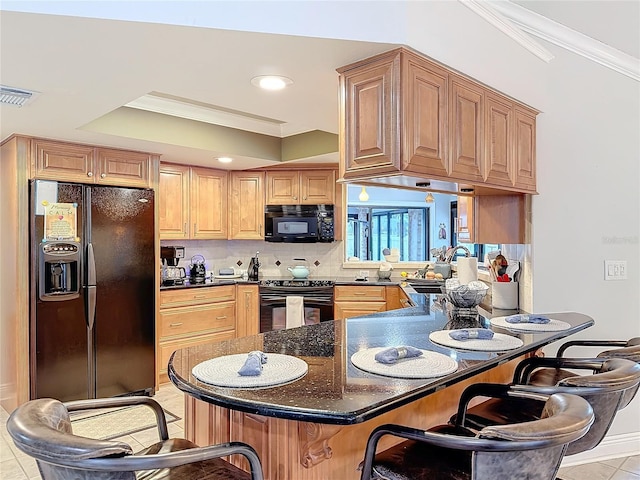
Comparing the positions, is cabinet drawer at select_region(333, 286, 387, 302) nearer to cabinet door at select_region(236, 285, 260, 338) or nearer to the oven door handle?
the oven door handle

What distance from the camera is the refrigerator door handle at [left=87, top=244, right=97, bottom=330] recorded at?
3504 millimetres

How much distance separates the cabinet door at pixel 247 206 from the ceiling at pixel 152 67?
1518 millimetres

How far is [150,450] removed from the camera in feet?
4.55

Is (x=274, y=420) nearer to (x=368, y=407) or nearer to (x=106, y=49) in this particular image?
(x=368, y=407)

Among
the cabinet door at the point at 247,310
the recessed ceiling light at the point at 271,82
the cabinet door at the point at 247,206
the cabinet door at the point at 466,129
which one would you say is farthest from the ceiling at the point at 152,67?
the cabinet door at the point at 247,310

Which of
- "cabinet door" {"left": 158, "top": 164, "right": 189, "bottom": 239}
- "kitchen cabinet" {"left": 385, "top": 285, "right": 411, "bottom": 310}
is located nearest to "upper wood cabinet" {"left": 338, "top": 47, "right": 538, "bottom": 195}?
"kitchen cabinet" {"left": 385, "top": 285, "right": 411, "bottom": 310}

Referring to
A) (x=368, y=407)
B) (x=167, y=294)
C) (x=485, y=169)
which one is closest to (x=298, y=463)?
(x=368, y=407)

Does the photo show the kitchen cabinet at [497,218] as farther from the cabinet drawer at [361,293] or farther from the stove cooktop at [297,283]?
the stove cooktop at [297,283]

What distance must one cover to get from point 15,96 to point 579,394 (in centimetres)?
296

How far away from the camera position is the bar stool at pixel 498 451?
3.51ft

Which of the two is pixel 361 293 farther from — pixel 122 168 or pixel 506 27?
pixel 506 27

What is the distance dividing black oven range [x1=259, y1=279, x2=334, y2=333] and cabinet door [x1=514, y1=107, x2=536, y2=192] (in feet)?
8.02

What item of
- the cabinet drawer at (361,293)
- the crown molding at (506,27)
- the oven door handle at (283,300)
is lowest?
the oven door handle at (283,300)

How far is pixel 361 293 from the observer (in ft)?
15.3
